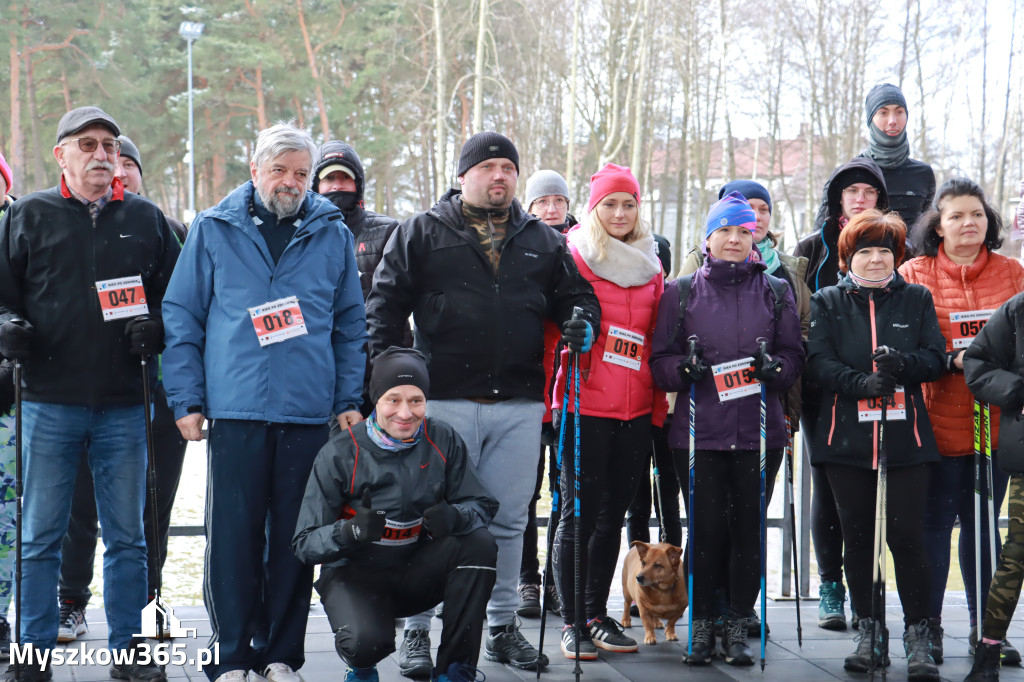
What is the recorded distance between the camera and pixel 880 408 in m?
4.44

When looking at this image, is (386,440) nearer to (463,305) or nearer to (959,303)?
(463,305)

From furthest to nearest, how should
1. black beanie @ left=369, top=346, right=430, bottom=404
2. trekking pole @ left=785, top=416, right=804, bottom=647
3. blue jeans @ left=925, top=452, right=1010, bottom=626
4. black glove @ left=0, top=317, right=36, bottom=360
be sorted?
trekking pole @ left=785, top=416, right=804, bottom=647 < blue jeans @ left=925, top=452, right=1010, bottom=626 < black beanie @ left=369, top=346, right=430, bottom=404 < black glove @ left=0, top=317, right=36, bottom=360

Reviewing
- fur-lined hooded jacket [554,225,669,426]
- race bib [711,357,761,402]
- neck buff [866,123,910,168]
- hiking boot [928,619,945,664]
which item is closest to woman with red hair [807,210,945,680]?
hiking boot [928,619,945,664]

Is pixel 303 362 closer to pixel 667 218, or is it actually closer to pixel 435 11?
pixel 435 11

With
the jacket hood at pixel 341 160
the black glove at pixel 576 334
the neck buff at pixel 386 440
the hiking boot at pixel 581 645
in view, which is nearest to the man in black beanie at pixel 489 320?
the black glove at pixel 576 334

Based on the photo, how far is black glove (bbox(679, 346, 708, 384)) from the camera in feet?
14.1

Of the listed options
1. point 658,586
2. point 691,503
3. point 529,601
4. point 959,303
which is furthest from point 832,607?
point 959,303

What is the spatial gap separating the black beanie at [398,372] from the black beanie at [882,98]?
3.19 meters

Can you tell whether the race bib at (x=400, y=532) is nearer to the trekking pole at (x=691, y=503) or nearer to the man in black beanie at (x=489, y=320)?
the man in black beanie at (x=489, y=320)

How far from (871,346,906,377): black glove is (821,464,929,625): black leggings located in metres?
0.47

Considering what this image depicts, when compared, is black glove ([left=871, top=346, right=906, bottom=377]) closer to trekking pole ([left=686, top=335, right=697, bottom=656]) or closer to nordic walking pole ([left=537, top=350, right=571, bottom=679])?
trekking pole ([left=686, top=335, right=697, bottom=656])

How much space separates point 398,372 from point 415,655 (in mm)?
1219

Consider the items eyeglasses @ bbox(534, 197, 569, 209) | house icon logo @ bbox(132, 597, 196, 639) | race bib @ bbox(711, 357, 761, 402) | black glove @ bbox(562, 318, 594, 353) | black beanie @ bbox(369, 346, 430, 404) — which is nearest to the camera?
black beanie @ bbox(369, 346, 430, 404)

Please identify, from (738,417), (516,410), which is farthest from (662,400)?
(516,410)
